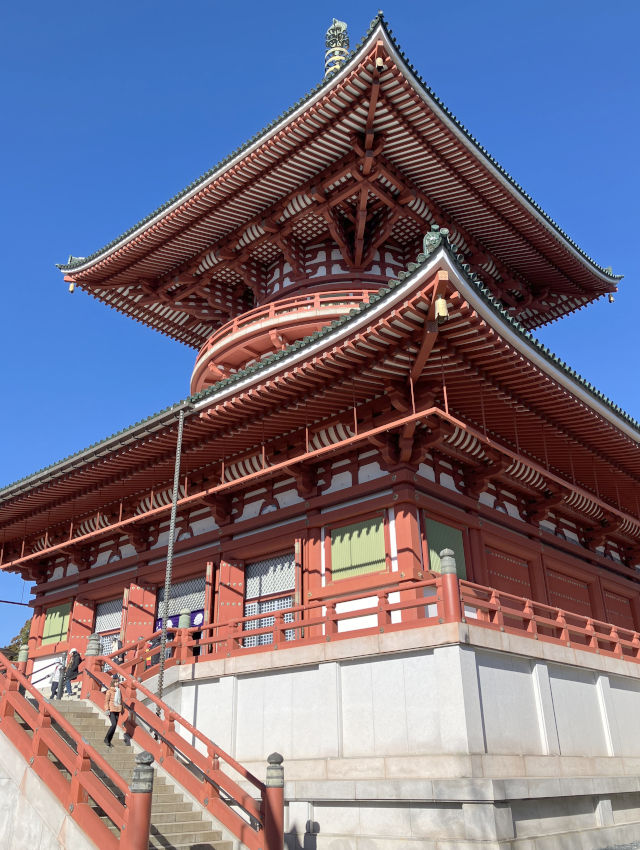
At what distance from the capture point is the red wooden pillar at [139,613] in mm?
20188

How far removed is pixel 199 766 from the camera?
39.0ft

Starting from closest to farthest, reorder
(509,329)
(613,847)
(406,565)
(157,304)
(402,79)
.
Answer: (613,847), (509,329), (406,565), (402,79), (157,304)

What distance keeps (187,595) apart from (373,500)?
690cm

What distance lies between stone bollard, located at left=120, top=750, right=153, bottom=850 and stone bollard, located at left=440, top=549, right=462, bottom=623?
506cm

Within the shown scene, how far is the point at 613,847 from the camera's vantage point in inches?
488

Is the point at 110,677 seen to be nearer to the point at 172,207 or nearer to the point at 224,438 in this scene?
the point at 224,438

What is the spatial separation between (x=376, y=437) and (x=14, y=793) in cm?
907

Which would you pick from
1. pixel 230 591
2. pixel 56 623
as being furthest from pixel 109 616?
pixel 230 591

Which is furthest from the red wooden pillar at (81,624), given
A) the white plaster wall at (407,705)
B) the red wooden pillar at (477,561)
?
the red wooden pillar at (477,561)

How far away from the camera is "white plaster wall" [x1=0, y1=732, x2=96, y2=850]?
10258 mm

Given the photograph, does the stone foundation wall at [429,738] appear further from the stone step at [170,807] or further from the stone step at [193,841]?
the stone step at [170,807]

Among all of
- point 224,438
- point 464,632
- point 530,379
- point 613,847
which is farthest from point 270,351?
point 613,847

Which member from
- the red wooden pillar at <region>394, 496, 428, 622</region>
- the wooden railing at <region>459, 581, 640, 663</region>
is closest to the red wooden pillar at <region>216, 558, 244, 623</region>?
the red wooden pillar at <region>394, 496, 428, 622</region>

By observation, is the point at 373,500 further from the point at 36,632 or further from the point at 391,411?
the point at 36,632
